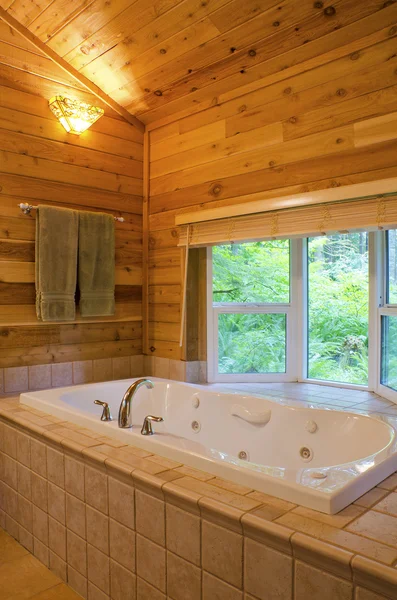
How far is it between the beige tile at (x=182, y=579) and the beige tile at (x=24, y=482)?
3.15 ft

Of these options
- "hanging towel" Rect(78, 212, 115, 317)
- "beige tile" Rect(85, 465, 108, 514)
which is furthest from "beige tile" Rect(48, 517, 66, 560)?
"hanging towel" Rect(78, 212, 115, 317)

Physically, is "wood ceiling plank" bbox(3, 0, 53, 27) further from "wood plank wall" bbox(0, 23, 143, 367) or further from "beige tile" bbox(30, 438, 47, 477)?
"beige tile" bbox(30, 438, 47, 477)

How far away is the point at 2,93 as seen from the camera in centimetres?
299

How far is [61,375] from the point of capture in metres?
3.25

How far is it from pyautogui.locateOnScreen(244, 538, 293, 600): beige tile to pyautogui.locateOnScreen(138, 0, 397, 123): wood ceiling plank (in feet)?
7.43

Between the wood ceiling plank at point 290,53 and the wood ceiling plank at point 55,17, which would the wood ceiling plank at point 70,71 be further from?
the wood ceiling plank at point 290,53

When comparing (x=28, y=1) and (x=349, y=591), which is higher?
(x=28, y=1)

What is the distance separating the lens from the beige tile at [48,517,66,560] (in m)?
2.01

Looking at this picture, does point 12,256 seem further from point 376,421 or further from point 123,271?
point 376,421

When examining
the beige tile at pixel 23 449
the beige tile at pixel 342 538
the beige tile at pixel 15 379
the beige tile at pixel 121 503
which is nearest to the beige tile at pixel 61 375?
the beige tile at pixel 15 379

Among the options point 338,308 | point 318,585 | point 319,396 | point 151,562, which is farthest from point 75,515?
point 338,308

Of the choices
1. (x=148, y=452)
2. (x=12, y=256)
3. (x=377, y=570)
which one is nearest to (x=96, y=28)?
(x=12, y=256)

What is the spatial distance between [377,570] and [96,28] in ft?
9.57

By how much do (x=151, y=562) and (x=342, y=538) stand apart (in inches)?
26.2
